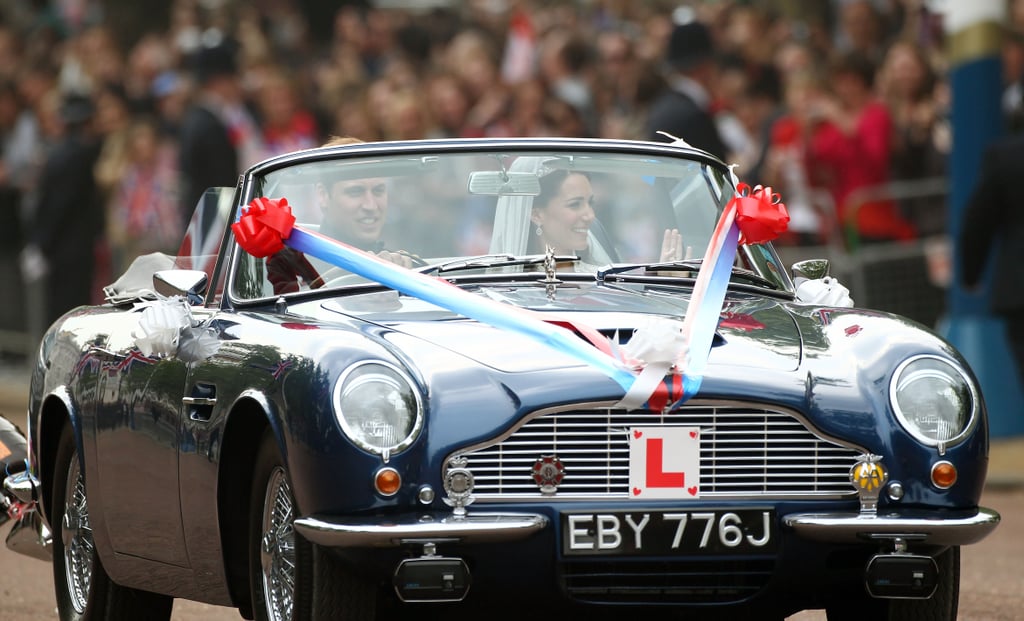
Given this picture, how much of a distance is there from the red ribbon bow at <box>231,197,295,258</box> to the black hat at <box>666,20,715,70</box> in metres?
7.33

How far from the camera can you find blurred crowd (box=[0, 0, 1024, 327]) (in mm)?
14492

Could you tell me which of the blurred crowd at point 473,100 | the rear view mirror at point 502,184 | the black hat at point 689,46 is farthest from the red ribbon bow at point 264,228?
the black hat at point 689,46

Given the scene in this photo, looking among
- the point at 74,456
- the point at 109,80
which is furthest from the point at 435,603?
the point at 109,80

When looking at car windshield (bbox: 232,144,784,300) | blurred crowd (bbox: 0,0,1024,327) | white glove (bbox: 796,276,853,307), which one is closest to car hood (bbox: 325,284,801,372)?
car windshield (bbox: 232,144,784,300)

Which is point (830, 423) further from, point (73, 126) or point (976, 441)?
point (73, 126)

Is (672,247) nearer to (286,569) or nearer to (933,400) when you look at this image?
(933,400)

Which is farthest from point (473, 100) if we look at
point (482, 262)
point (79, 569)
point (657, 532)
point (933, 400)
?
point (657, 532)

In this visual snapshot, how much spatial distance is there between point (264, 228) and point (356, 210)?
315 millimetres

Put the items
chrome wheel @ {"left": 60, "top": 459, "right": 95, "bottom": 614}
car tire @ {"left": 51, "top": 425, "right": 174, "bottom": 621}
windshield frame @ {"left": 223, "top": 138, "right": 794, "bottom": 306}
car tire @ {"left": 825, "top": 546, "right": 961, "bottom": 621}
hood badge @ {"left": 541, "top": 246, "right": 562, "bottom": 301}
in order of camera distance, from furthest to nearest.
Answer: chrome wheel @ {"left": 60, "top": 459, "right": 95, "bottom": 614} < car tire @ {"left": 51, "top": 425, "right": 174, "bottom": 621} < windshield frame @ {"left": 223, "top": 138, "right": 794, "bottom": 306} < hood badge @ {"left": 541, "top": 246, "right": 562, "bottom": 301} < car tire @ {"left": 825, "top": 546, "right": 961, "bottom": 621}

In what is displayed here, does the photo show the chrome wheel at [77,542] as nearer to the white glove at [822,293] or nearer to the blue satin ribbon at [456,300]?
the blue satin ribbon at [456,300]

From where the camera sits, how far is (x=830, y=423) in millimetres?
5578

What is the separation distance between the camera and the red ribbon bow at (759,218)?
22.6 ft

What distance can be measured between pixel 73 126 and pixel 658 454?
1395 centimetres

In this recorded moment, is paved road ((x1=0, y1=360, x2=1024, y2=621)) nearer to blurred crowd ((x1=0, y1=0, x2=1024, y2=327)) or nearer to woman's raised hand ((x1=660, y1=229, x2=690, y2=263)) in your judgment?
woman's raised hand ((x1=660, y1=229, x2=690, y2=263))
